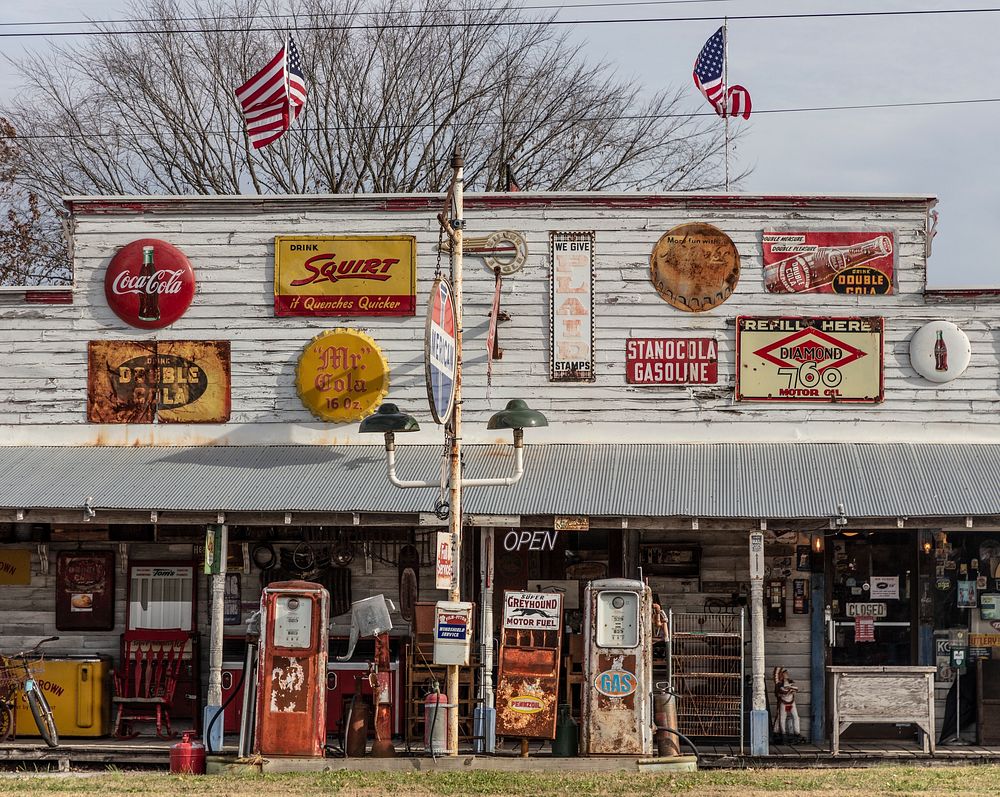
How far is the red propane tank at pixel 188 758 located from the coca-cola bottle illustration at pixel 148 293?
5.77 meters

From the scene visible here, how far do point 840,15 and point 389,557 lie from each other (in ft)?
34.1

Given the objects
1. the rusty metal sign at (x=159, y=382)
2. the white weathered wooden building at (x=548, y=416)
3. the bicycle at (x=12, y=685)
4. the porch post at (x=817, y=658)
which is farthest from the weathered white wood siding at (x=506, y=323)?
the bicycle at (x=12, y=685)

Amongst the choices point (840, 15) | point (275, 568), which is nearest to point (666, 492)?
point (275, 568)

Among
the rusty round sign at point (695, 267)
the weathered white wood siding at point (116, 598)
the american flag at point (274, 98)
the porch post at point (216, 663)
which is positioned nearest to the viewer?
the porch post at point (216, 663)

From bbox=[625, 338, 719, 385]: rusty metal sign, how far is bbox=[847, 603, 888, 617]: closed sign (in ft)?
10.7

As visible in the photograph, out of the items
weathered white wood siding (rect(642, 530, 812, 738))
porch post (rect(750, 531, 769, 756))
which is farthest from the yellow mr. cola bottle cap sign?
porch post (rect(750, 531, 769, 756))

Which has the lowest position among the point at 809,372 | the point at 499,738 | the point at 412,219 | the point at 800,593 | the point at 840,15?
the point at 499,738

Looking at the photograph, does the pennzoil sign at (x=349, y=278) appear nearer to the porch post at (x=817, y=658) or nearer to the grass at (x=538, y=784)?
the porch post at (x=817, y=658)

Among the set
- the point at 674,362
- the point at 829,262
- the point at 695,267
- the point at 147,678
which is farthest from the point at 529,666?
the point at 829,262

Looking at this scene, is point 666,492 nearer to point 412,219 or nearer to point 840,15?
point 412,219

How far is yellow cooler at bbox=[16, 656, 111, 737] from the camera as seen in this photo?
17.4 metres

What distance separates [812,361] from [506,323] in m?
3.79

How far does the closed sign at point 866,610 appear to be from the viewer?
1761cm

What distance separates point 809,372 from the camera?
17547 mm
